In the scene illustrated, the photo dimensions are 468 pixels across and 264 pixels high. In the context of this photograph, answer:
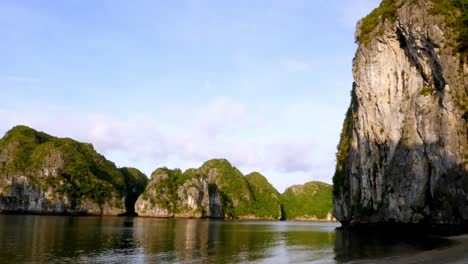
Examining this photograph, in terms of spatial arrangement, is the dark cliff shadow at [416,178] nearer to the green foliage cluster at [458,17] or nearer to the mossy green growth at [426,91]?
the mossy green growth at [426,91]

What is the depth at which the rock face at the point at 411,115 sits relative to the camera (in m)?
50.3

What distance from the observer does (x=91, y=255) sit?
39594 millimetres

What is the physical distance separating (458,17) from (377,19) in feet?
66.7

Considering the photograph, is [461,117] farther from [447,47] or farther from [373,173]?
[373,173]

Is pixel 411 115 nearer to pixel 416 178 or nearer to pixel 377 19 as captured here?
pixel 416 178

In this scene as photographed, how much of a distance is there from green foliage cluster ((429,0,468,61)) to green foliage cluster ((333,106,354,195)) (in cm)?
4295

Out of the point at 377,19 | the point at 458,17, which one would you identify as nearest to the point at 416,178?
the point at 458,17

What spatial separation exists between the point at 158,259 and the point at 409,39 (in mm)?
45039

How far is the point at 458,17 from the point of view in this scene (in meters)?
51.3

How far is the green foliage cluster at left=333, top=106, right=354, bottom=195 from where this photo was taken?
96875 mm

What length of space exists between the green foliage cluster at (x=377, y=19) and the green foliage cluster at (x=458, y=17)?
1044 centimetres

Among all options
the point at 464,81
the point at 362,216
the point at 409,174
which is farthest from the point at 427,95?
the point at 362,216

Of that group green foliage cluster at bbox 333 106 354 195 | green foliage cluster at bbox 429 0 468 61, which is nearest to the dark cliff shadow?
green foliage cluster at bbox 429 0 468 61

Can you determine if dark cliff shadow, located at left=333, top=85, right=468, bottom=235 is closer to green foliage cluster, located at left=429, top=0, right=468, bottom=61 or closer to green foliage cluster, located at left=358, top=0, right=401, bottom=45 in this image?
green foliage cluster, located at left=429, top=0, right=468, bottom=61
